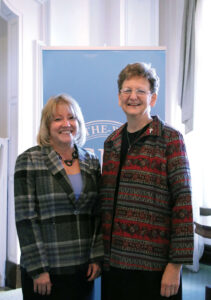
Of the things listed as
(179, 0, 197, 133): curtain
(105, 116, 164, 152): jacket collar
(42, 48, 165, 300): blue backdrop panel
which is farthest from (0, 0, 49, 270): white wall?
(105, 116, 164, 152): jacket collar

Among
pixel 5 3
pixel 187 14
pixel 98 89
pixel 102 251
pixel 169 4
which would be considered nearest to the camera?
pixel 102 251

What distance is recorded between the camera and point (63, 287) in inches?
49.7

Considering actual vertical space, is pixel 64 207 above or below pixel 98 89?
below

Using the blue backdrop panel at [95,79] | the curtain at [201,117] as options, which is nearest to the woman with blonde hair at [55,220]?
the blue backdrop panel at [95,79]

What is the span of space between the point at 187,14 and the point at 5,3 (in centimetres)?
168

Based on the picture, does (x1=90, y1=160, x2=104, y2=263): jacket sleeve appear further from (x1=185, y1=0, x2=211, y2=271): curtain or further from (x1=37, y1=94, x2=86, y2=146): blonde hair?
(x1=185, y1=0, x2=211, y2=271): curtain

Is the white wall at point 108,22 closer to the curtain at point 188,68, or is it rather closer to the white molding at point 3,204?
the curtain at point 188,68

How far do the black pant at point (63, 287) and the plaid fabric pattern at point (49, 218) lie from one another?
4cm

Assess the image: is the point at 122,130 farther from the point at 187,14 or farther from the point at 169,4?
the point at 169,4

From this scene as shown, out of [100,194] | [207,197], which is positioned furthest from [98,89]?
[207,197]

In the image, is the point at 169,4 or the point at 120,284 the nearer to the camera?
the point at 120,284

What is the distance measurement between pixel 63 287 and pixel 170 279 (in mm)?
423

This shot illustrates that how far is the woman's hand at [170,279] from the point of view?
1152mm

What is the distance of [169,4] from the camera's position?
11.3 ft
